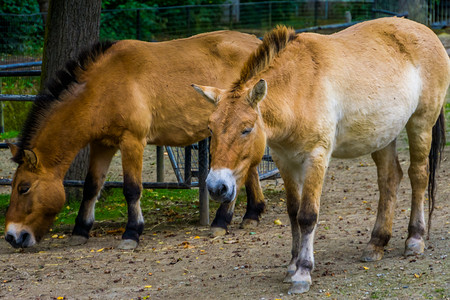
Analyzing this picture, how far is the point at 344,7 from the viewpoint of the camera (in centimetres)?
2150

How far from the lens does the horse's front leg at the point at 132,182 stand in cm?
583

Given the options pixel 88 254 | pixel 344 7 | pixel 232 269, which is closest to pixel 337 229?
pixel 232 269

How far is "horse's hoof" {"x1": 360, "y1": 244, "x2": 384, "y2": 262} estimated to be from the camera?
4871 mm

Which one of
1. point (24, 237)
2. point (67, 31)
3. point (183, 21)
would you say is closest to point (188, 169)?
point (24, 237)

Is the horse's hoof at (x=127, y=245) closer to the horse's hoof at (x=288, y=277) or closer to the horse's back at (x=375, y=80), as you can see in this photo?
the horse's hoof at (x=288, y=277)

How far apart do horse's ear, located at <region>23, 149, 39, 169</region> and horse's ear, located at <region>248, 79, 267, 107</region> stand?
2374 mm

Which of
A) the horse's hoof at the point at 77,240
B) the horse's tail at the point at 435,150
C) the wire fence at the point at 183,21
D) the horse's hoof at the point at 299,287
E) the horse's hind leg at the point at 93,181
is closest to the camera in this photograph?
the horse's hoof at the point at 299,287

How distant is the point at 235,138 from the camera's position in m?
3.89

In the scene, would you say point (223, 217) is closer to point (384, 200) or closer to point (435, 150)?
point (384, 200)

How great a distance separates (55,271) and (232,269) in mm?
1418

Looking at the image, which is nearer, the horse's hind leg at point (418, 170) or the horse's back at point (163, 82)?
the horse's hind leg at point (418, 170)

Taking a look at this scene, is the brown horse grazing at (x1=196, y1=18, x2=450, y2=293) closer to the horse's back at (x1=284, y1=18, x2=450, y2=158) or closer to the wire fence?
the horse's back at (x1=284, y1=18, x2=450, y2=158)

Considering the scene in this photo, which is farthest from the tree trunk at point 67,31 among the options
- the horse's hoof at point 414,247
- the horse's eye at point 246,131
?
the horse's hoof at point 414,247

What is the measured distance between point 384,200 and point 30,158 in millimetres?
2960
